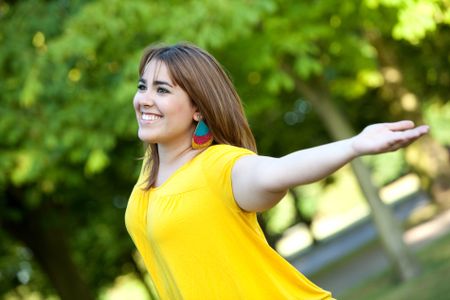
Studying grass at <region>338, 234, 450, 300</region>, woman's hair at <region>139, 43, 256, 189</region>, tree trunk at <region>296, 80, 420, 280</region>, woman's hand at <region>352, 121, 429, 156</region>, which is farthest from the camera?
tree trunk at <region>296, 80, 420, 280</region>

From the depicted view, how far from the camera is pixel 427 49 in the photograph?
837 inches

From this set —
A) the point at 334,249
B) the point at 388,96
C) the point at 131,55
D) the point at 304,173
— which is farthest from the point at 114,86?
the point at 334,249

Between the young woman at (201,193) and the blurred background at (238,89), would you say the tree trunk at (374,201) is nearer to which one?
the blurred background at (238,89)

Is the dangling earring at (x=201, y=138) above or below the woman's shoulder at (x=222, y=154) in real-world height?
above

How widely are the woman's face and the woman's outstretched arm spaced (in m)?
0.40

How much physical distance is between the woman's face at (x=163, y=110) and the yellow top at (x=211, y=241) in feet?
0.46

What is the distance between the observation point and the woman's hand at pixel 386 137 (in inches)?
101

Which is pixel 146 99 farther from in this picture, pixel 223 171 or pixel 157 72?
pixel 223 171

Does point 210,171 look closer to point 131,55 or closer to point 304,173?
point 304,173

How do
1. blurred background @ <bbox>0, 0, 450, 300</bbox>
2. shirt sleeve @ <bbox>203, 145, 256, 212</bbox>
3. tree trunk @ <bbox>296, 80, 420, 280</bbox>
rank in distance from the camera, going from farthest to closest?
tree trunk @ <bbox>296, 80, 420, 280</bbox> → blurred background @ <bbox>0, 0, 450, 300</bbox> → shirt sleeve @ <bbox>203, 145, 256, 212</bbox>

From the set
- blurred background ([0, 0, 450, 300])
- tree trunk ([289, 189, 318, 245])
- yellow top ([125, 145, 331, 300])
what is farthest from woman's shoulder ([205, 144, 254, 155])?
tree trunk ([289, 189, 318, 245])

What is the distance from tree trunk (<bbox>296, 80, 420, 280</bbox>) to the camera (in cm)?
1527

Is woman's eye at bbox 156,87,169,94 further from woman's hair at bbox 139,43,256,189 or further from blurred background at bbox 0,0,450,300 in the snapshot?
blurred background at bbox 0,0,450,300

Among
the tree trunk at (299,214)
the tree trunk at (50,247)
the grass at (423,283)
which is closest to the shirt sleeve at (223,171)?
the grass at (423,283)
